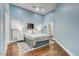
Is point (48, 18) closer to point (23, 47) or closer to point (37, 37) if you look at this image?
point (37, 37)

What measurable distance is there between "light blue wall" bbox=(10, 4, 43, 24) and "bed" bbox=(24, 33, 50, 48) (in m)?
0.28

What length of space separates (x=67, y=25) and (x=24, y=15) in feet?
2.95

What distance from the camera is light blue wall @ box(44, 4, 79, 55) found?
1.57 meters

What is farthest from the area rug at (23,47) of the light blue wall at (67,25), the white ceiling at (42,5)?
the white ceiling at (42,5)

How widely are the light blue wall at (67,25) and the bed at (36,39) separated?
222 millimetres

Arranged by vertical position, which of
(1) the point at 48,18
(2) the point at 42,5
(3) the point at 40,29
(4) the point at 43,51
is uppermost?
(2) the point at 42,5

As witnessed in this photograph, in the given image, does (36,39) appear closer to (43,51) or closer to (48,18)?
(43,51)

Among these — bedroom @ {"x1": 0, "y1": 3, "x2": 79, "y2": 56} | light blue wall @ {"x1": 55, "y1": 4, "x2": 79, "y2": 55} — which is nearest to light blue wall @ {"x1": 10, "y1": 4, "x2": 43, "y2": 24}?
bedroom @ {"x1": 0, "y1": 3, "x2": 79, "y2": 56}

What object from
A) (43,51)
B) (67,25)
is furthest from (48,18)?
(43,51)

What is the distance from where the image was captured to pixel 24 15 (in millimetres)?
1689

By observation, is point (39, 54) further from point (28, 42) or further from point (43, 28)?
point (43, 28)

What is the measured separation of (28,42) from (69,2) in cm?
113

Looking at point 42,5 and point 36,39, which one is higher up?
point 42,5

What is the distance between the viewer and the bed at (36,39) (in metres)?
1.70
